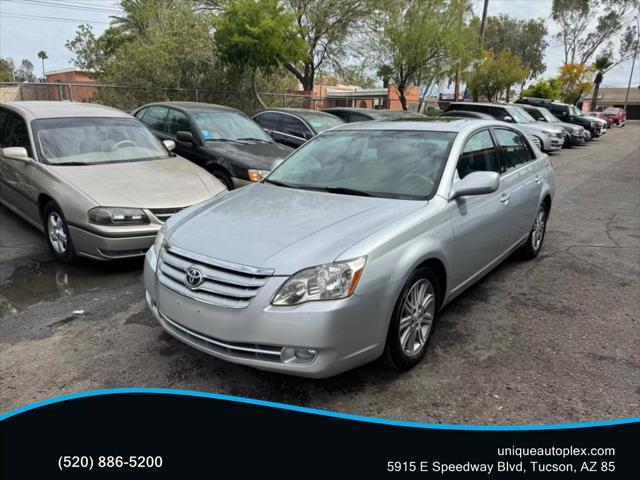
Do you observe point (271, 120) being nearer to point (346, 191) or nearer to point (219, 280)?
point (346, 191)

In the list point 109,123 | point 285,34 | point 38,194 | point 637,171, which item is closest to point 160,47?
point 285,34

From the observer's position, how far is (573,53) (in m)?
58.5

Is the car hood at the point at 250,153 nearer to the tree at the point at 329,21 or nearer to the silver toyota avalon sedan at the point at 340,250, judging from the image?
the silver toyota avalon sedan at the point at 340,250

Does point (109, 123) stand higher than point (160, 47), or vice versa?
point (160, 47)

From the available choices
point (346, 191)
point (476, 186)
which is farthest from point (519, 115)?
point (346, 191)

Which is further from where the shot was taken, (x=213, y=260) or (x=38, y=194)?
(x=38, y=194)

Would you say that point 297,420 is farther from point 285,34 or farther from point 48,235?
point 285,34

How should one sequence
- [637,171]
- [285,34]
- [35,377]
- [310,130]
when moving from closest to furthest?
[35,377] → [310,130] → [637,171] → [285,34]

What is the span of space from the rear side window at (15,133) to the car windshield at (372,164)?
3.37m

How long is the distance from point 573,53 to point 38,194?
6592 cm

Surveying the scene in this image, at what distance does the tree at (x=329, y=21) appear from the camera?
22469 millimetres

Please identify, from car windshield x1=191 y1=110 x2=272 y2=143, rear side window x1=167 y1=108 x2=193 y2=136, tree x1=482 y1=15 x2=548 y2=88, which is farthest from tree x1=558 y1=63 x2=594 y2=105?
rear side window x1=167 y1=108 x2=193 y2=136

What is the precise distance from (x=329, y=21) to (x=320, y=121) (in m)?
14.3

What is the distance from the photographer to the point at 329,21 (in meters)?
23.1
